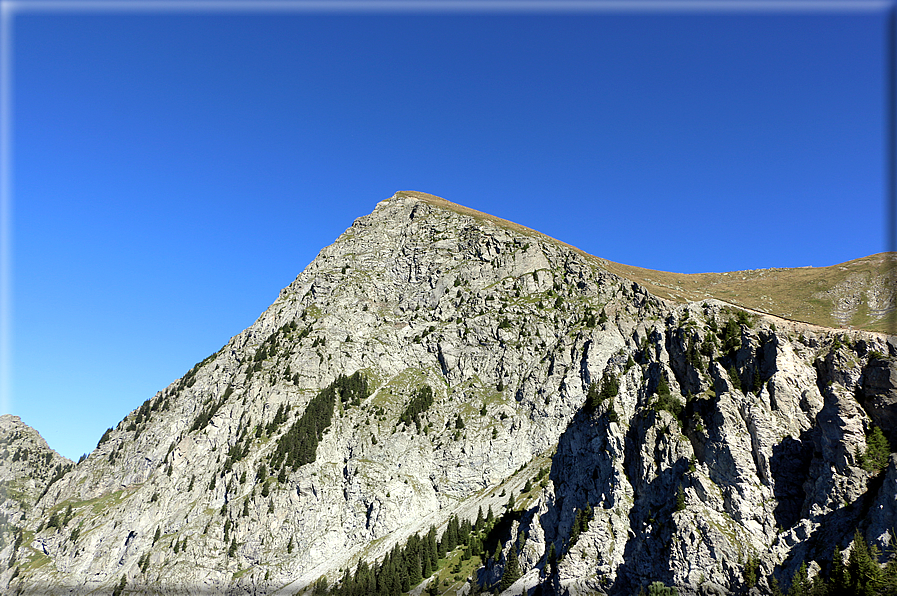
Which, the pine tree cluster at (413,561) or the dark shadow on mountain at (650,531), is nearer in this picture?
the dark shadow on mountain at (650,531)

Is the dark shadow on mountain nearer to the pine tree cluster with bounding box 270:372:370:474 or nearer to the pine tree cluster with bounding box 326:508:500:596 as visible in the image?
the pine tree cluster with bounding box 326:508:500:596

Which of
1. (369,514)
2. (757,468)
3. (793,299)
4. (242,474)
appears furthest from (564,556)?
(793,299)

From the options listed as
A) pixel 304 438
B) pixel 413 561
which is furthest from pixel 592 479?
pixel 304 438

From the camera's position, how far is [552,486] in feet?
467

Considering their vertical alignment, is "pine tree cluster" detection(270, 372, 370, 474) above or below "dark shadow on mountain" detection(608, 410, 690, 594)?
above

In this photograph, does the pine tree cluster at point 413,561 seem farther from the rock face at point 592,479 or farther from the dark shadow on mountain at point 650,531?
the dark shadow on mountain at point 650,531

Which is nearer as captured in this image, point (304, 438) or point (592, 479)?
point (592, 479)

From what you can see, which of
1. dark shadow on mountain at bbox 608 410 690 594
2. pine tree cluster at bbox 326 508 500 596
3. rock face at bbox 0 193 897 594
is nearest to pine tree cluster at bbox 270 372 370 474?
rock face at bbox 0 193 897 594

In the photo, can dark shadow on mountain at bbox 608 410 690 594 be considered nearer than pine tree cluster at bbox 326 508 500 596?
Yes

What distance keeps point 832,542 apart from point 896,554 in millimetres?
10693

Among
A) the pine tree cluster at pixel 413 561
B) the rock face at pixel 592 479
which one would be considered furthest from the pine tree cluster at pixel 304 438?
the pine tree cluster at pixel 413 561

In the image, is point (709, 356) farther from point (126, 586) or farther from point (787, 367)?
point (126, 586)

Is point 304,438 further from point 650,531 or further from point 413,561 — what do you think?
point 650,531

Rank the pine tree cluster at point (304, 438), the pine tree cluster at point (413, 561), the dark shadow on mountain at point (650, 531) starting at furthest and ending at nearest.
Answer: the pine tree cluster at point (304, 438) < the pine tree cluster at point (413, 561) < the dark shadow on mountain at point (650, 531)
